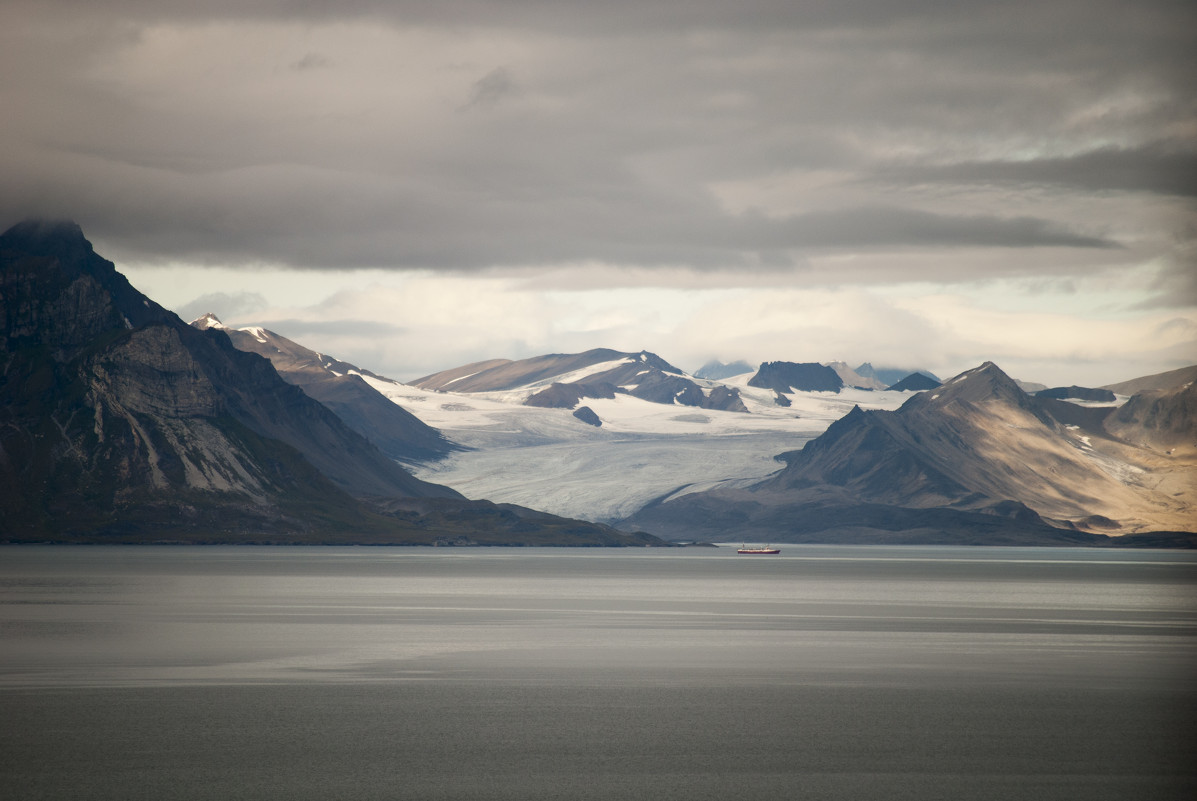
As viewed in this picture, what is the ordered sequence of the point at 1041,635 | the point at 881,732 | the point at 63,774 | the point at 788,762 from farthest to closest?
the point at 1041,635 → the point at 881,732 → the point at 788,762 → the point at 63,774

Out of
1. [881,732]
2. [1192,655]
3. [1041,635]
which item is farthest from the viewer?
[1041,635]

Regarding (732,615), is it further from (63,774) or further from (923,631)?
(63,774)

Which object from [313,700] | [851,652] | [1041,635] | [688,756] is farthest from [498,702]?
[1041,635]

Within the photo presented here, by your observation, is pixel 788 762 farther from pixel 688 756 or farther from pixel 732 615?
pixel 732 615

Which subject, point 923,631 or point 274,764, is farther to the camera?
point 923,631

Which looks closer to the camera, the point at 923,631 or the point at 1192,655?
the point at 1192,655

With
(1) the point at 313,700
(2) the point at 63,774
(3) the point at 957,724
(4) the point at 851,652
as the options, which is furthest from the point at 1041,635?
(2) the point at 63,774
